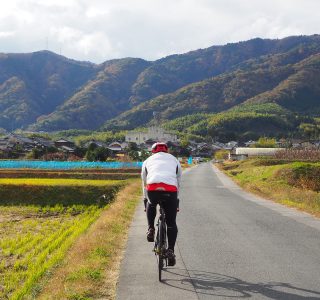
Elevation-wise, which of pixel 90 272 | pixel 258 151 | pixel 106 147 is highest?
pixel 106 147

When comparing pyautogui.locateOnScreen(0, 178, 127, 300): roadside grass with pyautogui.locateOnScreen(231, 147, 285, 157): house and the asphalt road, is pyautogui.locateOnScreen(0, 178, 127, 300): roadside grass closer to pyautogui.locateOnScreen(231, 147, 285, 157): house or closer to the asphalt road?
the asphalt road

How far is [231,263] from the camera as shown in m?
8.09

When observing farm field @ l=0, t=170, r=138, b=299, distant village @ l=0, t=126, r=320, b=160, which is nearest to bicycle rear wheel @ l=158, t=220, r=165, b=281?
farm field @ l=0, t=170, r=138, b=299

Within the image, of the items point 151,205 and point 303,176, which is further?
point 303,176

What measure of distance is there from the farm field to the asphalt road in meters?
1.84

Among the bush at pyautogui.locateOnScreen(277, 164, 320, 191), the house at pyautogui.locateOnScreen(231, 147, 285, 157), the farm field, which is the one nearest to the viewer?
the farm field

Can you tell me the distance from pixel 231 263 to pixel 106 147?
99823mm

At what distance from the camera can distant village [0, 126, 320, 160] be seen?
8256cm

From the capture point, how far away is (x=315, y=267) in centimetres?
775

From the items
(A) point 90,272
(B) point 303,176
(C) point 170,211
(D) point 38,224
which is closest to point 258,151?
(B) point 303,176

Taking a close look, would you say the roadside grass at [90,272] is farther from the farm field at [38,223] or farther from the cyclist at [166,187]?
the cyclist at [166,187]

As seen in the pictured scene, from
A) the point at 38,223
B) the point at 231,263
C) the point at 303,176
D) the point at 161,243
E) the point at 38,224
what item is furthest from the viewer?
the point at 303,176

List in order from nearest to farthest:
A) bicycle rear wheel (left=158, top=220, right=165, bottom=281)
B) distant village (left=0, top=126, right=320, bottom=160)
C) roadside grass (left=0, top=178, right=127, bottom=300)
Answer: bicycle rear wheel (left=158, top=220, right=165, bottom=281) → roadside grass (left=0, top=178, right=127, bottom=300) → distant village (left=0, top=126, right=320, bottom=160)

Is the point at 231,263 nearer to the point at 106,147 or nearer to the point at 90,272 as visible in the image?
the point at 90,272
